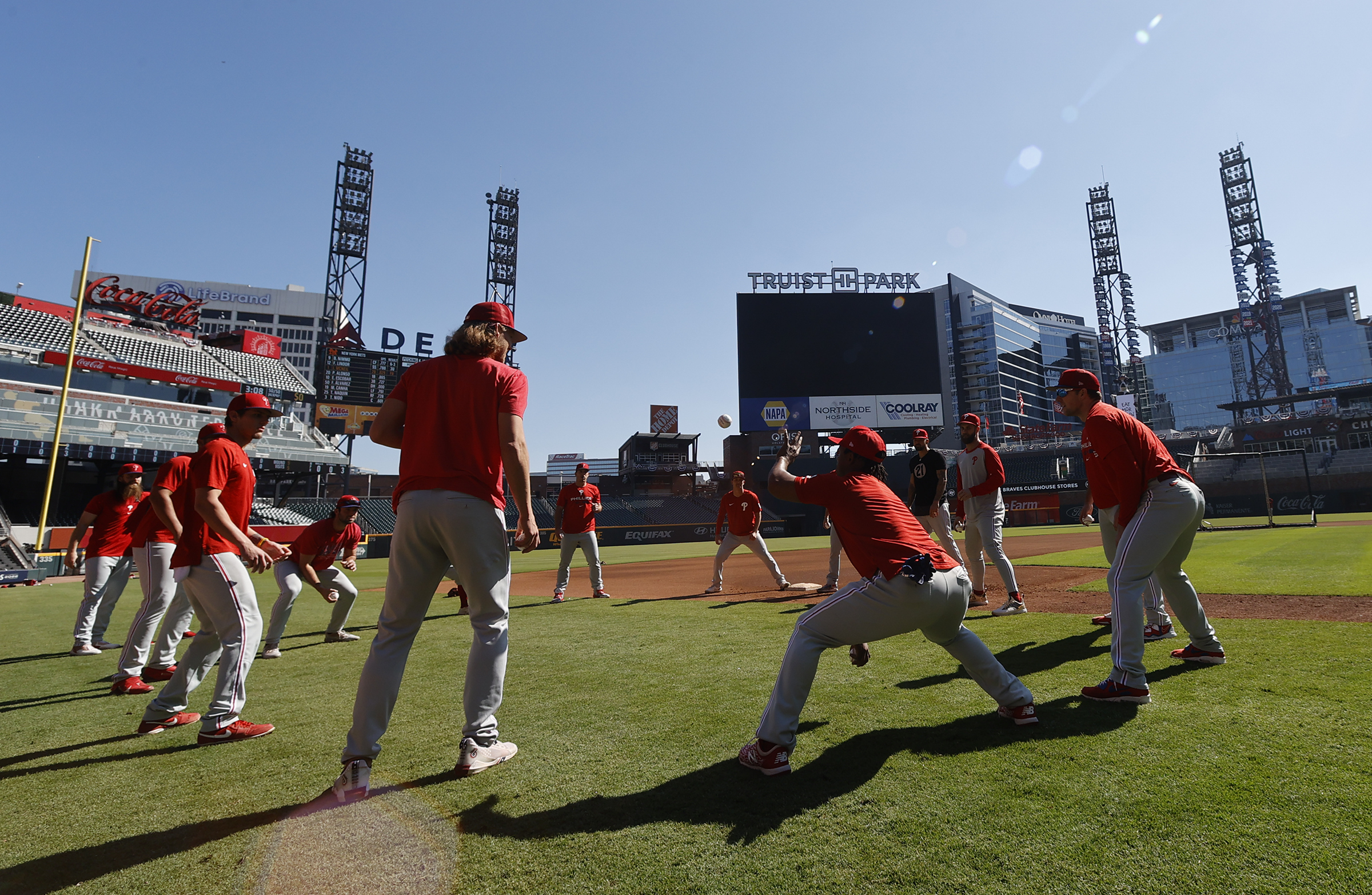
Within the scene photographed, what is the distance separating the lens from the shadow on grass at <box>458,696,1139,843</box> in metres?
2.30

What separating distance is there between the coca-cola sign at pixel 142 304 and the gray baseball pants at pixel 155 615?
46.5 meters

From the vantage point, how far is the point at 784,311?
46.0 meters

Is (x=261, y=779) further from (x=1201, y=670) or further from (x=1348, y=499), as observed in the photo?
(x=1348, y=499)

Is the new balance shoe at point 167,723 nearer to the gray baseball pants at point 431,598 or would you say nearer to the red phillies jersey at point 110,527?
the gray baseball pants at point 431,598

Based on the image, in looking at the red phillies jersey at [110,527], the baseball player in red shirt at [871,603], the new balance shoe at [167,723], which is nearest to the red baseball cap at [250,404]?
the new balance shoe at [167,723]

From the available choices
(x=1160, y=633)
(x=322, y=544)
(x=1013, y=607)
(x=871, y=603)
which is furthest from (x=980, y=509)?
(x=322, y=544)

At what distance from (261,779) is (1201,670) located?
508cm

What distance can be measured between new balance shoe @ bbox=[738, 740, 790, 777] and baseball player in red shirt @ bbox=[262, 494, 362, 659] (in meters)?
4.66

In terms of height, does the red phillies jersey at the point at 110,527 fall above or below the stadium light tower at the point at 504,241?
below

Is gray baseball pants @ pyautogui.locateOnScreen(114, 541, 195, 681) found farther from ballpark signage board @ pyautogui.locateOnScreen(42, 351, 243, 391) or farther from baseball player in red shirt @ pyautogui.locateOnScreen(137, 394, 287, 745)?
ballpark signage board @ pyautogui.locateOnScreen(42, 351, 243, 391)

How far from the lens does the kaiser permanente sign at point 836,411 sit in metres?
44.5

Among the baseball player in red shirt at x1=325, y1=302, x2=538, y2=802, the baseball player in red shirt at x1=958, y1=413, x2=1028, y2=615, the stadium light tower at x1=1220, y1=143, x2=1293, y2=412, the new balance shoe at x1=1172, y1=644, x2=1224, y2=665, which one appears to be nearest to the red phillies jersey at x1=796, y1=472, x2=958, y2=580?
the baseball player in red shirt at x1=325, y1=302, x2=538, y2=802

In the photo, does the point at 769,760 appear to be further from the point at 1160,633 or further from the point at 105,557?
the point at 105,557

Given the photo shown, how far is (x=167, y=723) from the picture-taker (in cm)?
381
